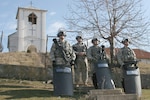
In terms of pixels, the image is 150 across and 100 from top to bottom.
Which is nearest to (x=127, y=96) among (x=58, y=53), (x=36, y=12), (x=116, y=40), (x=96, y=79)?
(x=96, y=79)

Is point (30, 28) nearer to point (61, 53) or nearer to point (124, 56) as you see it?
point (124, 56)

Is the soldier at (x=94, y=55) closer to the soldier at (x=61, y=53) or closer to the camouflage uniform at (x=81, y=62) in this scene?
the camouflage uniform at (x=81, y=62)

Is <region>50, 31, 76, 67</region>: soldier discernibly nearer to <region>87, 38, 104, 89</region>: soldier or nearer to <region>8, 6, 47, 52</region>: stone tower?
<region>87, 38, 104, 89</region>: soldier

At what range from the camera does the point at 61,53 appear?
9562 millimetres

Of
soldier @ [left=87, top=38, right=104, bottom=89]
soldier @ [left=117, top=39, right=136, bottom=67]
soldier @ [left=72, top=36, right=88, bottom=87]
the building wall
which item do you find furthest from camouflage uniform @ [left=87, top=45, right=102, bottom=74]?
the building wall

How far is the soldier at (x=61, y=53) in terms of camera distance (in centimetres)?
951

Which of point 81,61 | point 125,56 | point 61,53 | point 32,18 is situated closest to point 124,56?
point 125,56

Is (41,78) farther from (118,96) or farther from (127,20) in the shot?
(118,96)

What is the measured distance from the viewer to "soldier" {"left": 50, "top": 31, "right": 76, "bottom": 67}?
9505mm

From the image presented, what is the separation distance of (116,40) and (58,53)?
5.99 metres

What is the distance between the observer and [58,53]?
9578 millimetres

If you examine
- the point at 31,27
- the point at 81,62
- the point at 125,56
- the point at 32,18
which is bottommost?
the point at 81,62

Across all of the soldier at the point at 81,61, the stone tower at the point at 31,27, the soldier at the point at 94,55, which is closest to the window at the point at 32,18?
the stone tower at the point at 31,27

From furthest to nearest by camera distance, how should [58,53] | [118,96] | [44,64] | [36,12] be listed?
[36,12], [44,64], [58,53], [118,96]
